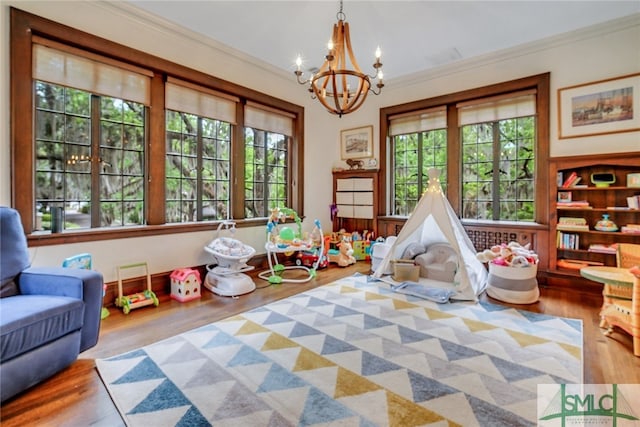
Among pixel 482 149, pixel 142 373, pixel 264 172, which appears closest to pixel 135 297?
pixel 142 373

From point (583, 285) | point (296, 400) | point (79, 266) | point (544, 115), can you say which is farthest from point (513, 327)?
point (79, 266)

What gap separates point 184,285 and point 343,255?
2.53m

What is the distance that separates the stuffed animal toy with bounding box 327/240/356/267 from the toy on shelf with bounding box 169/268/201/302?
226cm

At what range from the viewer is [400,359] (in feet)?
7.03

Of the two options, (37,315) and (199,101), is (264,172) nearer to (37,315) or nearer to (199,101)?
(199,101)

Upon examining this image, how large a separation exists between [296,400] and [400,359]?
2.73ft

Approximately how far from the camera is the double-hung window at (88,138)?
9.37 ft

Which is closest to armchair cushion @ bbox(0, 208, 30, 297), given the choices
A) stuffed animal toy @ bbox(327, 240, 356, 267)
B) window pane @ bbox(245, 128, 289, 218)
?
window pane @ bbox(245, 128, 289, 218)

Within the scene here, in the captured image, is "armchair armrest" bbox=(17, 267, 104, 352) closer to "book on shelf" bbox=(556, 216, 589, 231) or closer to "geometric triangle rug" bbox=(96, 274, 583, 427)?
"geometric triangle rug" bbox=(96, 274, 583, 427)

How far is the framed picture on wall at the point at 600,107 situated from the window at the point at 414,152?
5.06 ft

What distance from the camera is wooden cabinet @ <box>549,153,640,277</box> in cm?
349

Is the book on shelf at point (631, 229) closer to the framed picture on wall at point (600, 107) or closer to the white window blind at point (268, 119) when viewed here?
the framed picture on wall at point (600, 107)

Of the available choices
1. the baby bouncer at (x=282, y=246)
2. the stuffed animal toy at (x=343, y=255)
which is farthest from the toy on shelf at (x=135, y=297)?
the stuffed animal toy at (x=343, y=255)

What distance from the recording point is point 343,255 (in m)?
5.05
